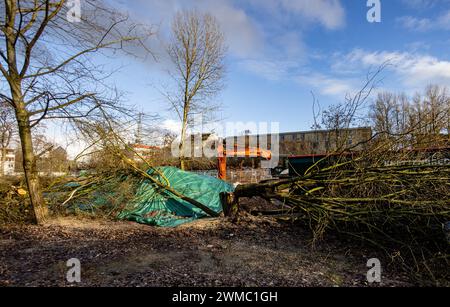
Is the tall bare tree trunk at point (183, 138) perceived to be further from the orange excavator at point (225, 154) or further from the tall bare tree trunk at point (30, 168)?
the tall bare tree trunk at point (30, 168)

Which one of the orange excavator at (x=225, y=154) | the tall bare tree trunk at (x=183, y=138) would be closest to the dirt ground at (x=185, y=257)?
the tall bare tree trunk at (x=183, y=138)

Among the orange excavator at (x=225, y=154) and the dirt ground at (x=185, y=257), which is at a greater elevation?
the orange excavator at (x=225, y=154)

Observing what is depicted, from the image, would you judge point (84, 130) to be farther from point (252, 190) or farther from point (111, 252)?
point (252, 190)

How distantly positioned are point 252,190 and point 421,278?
3547 mm

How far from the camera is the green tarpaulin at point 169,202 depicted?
711 centimetres

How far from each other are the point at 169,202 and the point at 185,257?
142 inches

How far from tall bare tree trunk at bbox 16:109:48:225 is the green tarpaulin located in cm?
172

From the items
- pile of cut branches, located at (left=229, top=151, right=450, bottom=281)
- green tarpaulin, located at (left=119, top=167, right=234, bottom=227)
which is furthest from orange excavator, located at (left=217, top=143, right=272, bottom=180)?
pile of cut branches, located at (left=229, top=151, right=450, bottom=281)

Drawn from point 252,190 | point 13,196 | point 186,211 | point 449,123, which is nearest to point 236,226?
point 252,190

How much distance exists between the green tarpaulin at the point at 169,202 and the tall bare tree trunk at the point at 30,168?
172 centimetres

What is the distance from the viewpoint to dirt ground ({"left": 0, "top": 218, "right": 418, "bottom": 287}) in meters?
3.31

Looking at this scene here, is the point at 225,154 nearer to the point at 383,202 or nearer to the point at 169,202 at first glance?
the point at 169,202
